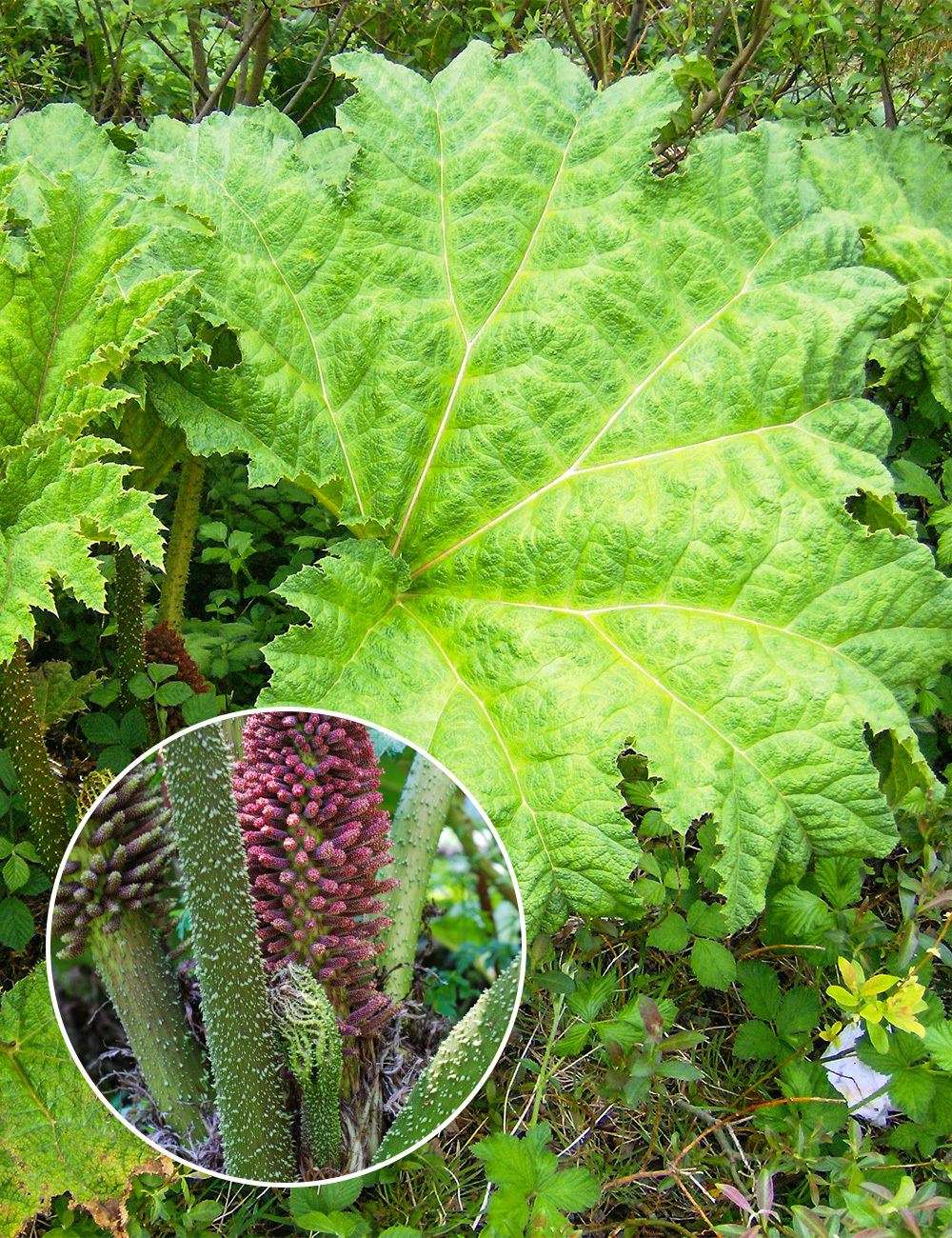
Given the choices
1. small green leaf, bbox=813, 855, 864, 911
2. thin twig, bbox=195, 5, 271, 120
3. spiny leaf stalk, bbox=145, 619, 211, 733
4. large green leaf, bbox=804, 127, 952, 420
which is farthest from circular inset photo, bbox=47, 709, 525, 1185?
thin twig, bbox=195, 5, 271, 120

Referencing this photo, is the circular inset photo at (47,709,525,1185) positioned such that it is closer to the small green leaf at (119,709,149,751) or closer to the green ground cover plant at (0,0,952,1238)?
the green ground cover plant at (0,0,952,1238)

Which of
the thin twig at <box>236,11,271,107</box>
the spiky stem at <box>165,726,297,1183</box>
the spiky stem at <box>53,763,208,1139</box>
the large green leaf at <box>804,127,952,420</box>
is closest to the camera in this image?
the spiky stem at <box>165,726,297,1183</box>

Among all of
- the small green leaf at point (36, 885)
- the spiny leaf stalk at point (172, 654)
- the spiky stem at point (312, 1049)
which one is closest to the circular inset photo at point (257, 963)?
the spiky stem at point (312, 1049)

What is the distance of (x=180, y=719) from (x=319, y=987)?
881 mm

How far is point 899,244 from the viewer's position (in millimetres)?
2914

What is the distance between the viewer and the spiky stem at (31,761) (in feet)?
7.27

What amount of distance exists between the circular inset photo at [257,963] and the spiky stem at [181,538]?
2.31 ft

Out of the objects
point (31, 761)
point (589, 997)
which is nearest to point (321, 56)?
point (31, 761)

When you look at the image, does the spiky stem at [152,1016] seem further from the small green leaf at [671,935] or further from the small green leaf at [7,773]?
the small green leaf at [671,935]

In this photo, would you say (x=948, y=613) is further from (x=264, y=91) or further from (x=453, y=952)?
(x=264, y=91)

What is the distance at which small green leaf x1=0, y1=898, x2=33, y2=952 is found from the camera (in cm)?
235

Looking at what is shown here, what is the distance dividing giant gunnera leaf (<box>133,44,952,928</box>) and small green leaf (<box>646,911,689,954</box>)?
11.4 inches

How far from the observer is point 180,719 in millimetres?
2695

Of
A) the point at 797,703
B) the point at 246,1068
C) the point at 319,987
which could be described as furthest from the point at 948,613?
the point at 246,1068
